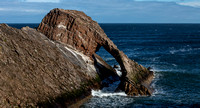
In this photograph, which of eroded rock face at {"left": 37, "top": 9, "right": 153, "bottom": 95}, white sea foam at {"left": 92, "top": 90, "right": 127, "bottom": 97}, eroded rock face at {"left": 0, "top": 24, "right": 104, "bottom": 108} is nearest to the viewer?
eroded rock face at {"left": 0, "top": 24, "right": 104, "bottom": 108}

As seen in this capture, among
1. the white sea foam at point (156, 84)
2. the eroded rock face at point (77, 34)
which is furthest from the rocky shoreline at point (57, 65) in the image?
the white sea foam at point (156, 84)

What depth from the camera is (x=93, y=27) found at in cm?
4362

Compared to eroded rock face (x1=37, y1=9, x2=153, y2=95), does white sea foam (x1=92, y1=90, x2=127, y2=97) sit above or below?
below

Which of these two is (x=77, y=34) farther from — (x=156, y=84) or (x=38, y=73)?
(x=156, y=84)

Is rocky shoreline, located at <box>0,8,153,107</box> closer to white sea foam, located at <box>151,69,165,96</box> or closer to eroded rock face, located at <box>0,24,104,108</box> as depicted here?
eroded rock face, located at <box>0,24,104,108</box>

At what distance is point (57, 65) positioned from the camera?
3412 cm

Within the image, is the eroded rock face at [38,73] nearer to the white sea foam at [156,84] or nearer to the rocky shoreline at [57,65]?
the rocky shoreline at [57,65]

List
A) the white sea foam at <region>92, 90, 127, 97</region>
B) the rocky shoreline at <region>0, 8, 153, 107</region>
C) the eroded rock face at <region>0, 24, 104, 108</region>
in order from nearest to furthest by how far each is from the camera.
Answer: the eroded rock face at <region>0, 24, 104, 108</region> → the rocky shoreline at <region>0, 8, 153, 107</region> → the white sea foam at <region>92, 90, 127, 97</region>

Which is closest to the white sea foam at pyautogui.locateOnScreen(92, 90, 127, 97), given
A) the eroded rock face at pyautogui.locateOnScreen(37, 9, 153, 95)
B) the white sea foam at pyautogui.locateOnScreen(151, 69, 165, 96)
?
the white sea foam at pyautogui.locateOnScreen(151, 69, 165, 96)

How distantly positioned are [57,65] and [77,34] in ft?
33.0

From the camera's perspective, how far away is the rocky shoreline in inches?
1078

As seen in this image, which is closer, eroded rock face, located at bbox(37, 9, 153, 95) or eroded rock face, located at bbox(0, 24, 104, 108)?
eroded rock face, located at bbox(0, 24, 104, 108)

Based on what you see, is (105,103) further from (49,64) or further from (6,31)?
(6,31)

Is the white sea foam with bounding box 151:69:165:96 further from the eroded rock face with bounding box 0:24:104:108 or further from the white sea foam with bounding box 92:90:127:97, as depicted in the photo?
the eroded rock face with bounding box 0:24:104:108
